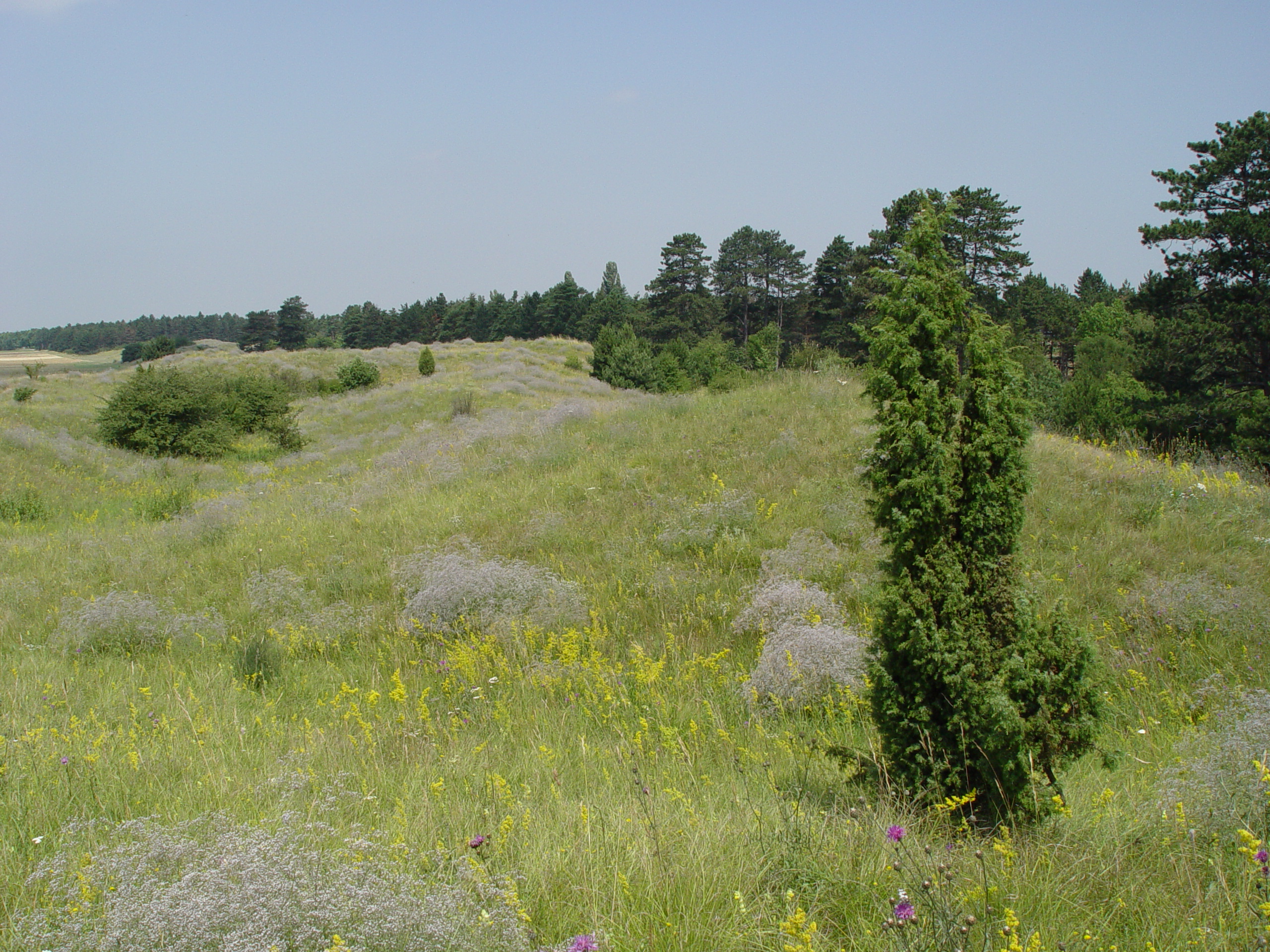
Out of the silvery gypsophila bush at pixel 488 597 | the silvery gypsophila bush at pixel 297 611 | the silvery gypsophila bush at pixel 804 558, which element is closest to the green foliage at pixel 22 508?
the silvery gypsophila bush at pixel 297 611

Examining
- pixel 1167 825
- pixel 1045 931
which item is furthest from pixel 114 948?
pixel 1167 825

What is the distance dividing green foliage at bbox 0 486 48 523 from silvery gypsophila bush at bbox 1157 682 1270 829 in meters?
16.9

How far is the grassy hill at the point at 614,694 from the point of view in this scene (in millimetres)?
2195

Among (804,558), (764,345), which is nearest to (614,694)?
(804,558)

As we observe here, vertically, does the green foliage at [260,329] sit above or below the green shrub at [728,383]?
above

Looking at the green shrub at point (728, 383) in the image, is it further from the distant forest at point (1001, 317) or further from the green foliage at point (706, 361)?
the green foliage at point (706, 361)

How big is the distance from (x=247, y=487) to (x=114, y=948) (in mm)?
14523

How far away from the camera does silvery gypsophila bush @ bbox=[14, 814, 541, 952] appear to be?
1783 millimetres

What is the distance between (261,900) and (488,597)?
4.95m

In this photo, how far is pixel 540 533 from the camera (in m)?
8.59

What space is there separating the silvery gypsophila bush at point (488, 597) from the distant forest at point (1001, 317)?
3491 millimetres

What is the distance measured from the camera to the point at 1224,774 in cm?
280

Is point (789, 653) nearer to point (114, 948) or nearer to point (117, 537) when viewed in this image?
point (114, 948)

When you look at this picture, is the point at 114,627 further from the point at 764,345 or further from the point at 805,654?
the point at 764,345
